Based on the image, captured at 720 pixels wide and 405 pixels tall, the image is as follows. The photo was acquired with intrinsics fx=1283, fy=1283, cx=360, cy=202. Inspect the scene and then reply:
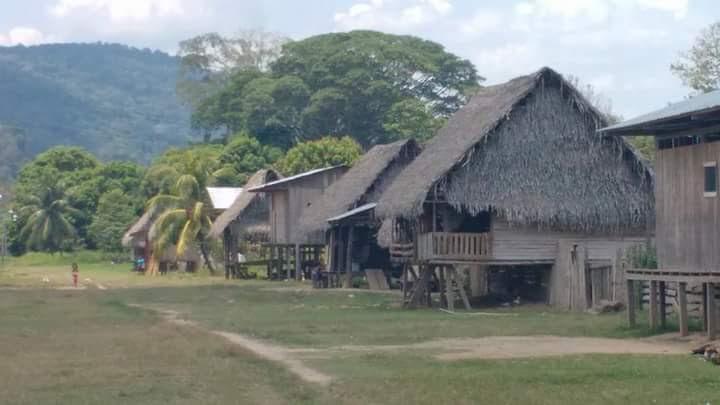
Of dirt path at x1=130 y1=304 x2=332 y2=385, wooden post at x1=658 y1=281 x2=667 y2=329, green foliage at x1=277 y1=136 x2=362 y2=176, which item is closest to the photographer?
dirt path at x1=130 y1=304 x2=332 y2=385

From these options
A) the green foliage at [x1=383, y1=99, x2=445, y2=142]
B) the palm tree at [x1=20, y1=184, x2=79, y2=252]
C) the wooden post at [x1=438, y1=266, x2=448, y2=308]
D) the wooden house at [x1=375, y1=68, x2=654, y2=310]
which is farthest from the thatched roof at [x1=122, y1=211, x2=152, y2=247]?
the wooden post at [x1=438, y1=266, x2=448, y2=308]

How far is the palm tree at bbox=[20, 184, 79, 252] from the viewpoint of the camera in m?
89.9

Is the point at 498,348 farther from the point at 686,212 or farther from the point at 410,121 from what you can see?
the point at 410,121

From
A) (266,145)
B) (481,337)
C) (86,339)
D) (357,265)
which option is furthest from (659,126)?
(266,145)

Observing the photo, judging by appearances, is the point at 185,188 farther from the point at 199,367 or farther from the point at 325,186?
the point at 199,367

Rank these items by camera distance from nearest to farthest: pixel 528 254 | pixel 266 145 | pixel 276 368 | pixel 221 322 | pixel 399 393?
pixel 399 393
pixel 276 368
pixel 221 322
pixel 528 254
pixel 266 145

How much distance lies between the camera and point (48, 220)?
9012cm

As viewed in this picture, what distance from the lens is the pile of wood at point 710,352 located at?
60.0 feet

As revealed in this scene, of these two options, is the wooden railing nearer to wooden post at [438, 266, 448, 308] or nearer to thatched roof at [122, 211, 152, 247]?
wooden post at [438, 266, 448, 308]

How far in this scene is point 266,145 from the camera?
87.9 metres

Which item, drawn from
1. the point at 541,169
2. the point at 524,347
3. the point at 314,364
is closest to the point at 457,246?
the point at 541,169

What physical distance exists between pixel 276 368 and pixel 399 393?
11.8 ft

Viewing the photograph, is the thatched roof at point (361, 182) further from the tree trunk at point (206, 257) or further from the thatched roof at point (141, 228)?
the thatched roof at point (141, 228)

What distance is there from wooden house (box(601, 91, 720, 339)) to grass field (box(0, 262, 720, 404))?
1.24 metres
